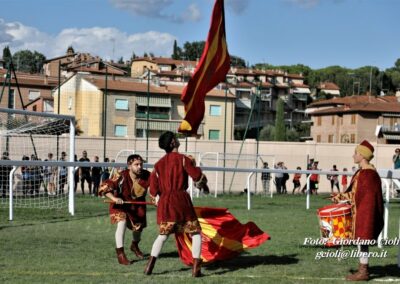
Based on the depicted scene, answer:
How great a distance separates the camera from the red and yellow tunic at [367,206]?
8367 mm

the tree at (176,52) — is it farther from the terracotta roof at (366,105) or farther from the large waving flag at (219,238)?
the large waving flag at (219,238)

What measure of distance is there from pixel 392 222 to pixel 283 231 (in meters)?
4.13

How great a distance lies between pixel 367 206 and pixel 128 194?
3307mm

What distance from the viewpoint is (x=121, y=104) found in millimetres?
55562

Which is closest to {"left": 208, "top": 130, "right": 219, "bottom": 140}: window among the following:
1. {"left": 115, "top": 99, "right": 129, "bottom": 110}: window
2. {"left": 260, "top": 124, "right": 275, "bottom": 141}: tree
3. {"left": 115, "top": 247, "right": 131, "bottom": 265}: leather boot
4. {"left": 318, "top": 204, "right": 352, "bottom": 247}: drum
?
{"left": 115, "top": 99, "right": 129, "bottom": 110}: window

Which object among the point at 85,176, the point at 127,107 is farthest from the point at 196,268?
the point at 127,107

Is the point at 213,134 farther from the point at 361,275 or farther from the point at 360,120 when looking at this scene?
the point at 361,275

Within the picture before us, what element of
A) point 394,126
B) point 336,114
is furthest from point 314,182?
point 336,114

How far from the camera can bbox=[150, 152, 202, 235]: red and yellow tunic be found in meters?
8.55

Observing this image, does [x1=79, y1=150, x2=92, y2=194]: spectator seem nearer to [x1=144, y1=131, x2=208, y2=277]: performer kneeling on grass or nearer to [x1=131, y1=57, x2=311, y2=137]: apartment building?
[x1=144, y1=131, x2=208, y2=277]: performer kneeling on grass

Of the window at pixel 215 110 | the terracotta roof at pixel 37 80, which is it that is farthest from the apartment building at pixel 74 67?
the window at pixel 215 110

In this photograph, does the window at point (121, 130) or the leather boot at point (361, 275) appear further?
the window at point (121, 130)

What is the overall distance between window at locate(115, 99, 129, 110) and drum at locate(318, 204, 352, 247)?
44.7 m

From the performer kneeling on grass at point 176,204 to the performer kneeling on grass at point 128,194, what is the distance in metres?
1.09
